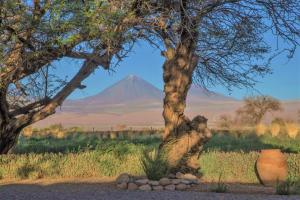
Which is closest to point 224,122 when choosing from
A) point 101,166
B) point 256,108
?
point 256,108

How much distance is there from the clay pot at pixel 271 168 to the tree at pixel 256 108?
44.7 m

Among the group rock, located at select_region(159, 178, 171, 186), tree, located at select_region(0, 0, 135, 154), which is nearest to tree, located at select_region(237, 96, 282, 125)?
tree, located at select_region(0, 0, 135, 154)

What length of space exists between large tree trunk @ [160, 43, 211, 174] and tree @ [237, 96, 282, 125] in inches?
1755

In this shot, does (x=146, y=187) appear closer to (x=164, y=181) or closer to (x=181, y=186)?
(x=164, y=181)

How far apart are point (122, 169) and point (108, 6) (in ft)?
20.1

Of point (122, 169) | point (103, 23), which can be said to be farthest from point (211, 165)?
point (103, 23)

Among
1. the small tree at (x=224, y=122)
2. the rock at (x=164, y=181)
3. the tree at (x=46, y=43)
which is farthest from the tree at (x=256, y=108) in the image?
the rock at (x=164, y=181)

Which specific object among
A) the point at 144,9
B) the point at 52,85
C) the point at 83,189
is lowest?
the point at 83,189

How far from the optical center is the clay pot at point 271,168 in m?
14.2

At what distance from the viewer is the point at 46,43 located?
40.9 feet

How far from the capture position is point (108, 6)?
35.8 ft

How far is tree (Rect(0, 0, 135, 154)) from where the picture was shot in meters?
11.0

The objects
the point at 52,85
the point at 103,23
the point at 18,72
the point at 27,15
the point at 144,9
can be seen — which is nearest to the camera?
the point at 103,23

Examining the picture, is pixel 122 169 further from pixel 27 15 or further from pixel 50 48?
pixel 27 15
